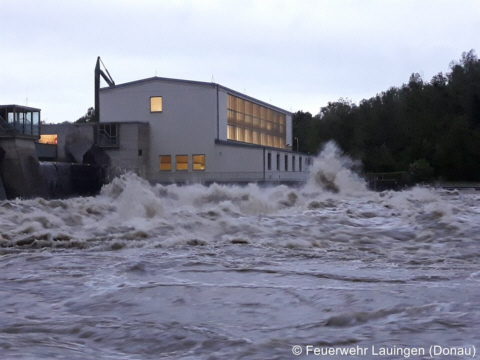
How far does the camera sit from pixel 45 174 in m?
30.1

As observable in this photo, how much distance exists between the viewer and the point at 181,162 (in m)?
42.7

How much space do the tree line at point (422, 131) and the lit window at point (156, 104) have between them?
21777 millimetres

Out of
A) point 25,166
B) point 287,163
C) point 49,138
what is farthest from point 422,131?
point 25,166

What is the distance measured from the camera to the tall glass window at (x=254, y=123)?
46562 millimetres

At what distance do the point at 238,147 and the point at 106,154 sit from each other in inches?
358

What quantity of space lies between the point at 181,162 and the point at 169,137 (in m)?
1.99

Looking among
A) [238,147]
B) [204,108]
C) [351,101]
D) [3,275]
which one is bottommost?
[3,275]

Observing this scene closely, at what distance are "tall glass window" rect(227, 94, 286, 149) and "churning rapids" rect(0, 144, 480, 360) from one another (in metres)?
36.0

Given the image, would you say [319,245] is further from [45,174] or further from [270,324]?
[45,174]

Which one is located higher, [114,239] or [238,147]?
[238,147]

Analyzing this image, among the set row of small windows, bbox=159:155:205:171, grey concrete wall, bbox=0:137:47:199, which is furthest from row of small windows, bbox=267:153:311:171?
grey concrete wall, bbox=0:137:47:199

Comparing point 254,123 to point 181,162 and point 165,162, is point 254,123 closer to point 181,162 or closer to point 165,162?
point 181,162

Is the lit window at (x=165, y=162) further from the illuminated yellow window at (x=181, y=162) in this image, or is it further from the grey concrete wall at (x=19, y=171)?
the grey concrete wall at (x=19, y=171)

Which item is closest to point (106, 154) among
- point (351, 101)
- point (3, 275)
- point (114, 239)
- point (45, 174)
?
point (45, 174)
